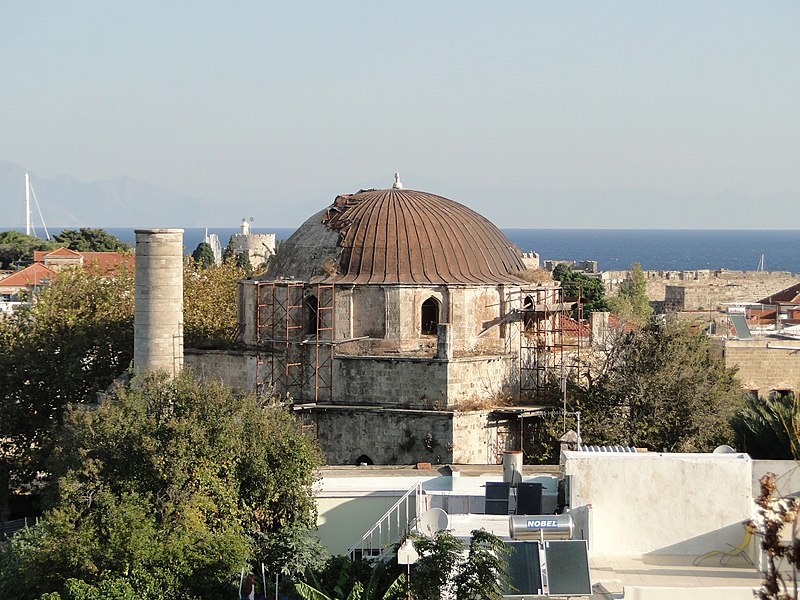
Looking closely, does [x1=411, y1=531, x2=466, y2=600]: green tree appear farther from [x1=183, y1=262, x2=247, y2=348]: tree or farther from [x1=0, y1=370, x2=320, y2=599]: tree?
[x1=183, y1=262, x2=247, y2=348]: tree

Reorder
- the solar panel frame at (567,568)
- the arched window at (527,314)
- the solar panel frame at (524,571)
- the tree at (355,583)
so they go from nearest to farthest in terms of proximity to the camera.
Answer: the solar panel frame at (567,568), the solar panel frame at (524,571), the tree at (355,583), the arched window at (527,314)

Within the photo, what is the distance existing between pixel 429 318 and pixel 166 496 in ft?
44.2

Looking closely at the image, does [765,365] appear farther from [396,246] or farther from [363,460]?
[363,460]

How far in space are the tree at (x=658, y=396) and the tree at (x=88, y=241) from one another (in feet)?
259

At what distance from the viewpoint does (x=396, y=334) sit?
36375 millimetres

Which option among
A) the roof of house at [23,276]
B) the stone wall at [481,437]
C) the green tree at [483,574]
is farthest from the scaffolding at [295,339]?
the roof of house at [23,276]

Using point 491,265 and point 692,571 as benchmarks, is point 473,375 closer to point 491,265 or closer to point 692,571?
point 491,265

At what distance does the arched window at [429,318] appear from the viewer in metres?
37.0

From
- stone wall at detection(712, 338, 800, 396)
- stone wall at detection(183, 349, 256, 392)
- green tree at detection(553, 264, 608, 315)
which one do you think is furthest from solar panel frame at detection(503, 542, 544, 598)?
green tree at detection(553, 264, 608, 315)

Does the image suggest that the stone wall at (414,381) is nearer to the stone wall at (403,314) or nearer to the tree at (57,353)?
the stone wall at (403,314)

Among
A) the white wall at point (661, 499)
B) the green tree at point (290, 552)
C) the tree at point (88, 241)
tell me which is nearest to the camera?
the white wall at point (661, 499)

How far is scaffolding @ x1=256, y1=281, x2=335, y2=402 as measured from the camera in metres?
36.5

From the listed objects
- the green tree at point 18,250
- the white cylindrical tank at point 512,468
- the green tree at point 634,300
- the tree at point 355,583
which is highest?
the green tree at point 18,250

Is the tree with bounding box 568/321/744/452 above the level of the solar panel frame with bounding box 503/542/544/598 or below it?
above
